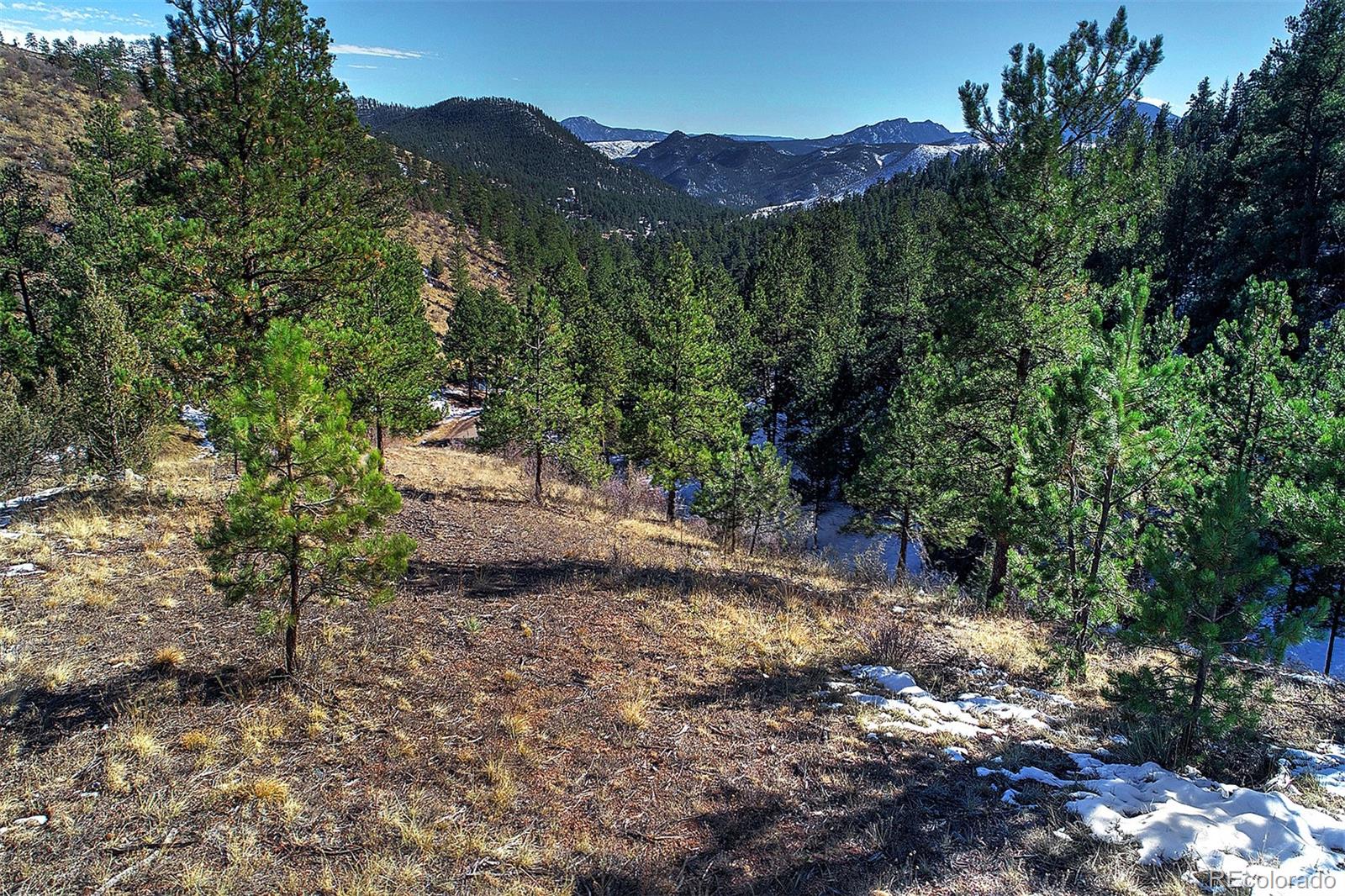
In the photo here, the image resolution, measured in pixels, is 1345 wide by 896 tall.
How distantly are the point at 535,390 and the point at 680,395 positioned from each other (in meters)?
4.69

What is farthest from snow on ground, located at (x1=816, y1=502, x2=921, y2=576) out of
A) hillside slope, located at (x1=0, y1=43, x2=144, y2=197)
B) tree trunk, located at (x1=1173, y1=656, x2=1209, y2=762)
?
hillside slope, located at (x1=0, y1=43, x2=144, y2=197)

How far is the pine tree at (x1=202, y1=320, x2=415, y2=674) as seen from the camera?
5137 millimetres

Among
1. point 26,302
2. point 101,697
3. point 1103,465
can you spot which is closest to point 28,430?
point 101,697

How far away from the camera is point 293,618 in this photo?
5.80 meters

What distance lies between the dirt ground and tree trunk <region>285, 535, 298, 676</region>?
0.22m

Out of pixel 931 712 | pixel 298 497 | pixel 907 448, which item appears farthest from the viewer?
pixel 907 448

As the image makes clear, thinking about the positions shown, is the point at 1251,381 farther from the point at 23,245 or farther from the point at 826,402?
the point at 23,245

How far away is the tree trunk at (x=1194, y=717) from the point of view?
531 centimetres

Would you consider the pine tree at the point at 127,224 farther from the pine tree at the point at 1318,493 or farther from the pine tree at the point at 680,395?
the pine tree at the point at 1318,493

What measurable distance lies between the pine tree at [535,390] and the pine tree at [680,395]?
2.68 m

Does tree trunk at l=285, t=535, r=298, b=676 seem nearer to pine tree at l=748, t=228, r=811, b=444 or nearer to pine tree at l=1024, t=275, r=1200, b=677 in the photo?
pine tree at l=1024, t=275, r=1200, b=677

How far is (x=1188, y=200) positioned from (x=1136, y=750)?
47313mm

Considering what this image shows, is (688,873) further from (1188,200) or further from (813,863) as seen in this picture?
(1188,200)

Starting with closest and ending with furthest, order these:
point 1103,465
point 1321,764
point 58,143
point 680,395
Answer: point 1321,764 < point 1103,465 < point 680,395 < point 58,143
